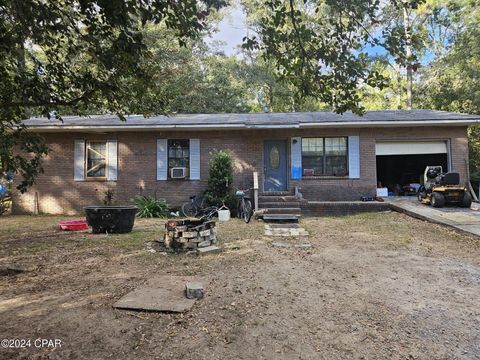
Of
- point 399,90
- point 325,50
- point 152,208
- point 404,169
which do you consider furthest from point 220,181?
point 399,90

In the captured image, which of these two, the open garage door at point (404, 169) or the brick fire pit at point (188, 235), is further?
the open garage door at point (404, 169)

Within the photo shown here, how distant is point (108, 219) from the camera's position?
24.5 feet

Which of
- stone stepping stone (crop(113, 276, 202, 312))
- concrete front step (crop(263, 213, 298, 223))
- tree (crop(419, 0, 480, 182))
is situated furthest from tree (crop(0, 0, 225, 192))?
tree (crop(419, 0, 480, 182))

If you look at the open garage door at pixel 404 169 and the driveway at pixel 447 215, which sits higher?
the open garage door at pixel 404 169

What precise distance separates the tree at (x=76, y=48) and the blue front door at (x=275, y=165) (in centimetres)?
647

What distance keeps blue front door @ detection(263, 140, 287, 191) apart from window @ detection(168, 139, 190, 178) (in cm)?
284

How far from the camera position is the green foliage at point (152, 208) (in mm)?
11016

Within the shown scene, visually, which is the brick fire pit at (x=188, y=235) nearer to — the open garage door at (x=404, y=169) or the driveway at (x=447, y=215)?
the driveway at (x=447, y=215)

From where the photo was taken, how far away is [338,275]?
4.61 meters

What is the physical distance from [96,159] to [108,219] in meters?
5.53

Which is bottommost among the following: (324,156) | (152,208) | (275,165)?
(152,208)

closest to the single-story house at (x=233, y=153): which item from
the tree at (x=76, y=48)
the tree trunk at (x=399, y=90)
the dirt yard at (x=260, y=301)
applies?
the dirt yard at (x=260, y=301)

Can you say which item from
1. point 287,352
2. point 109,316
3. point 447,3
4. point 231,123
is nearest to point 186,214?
point 231,123

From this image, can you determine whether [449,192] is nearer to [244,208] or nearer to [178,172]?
[244,208]
